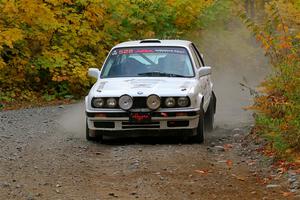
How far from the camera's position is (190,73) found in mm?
10555

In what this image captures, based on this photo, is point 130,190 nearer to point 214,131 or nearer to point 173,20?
point 214,131

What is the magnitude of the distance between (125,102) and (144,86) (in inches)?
19.4

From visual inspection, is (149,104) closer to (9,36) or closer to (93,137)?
(93,137)

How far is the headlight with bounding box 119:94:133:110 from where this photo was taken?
9367 millimetres

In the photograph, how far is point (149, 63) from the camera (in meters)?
10.7

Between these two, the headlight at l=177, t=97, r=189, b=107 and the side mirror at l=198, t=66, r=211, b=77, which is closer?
the headlight at l=177, t=97, r=189, b=107

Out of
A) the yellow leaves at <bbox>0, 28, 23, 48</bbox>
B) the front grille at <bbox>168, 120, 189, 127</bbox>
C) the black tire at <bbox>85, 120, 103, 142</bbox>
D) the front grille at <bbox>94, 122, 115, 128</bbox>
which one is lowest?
the black tire at <bbox>85, 120, 103, 142</bbox>

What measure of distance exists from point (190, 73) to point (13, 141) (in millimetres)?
3187

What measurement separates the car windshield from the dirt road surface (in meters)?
1.15

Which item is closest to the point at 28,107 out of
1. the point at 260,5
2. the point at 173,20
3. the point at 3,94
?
the point at 3,94

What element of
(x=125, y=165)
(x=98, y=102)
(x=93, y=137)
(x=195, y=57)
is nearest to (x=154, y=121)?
(x=98, y=102)

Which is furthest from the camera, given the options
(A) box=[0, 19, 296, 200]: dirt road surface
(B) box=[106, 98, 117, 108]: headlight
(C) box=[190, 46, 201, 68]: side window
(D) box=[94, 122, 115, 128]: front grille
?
(C) box=[190, 46, 201, 68]: side window

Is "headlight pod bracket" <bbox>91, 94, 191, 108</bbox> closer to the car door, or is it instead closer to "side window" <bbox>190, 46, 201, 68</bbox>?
the car door

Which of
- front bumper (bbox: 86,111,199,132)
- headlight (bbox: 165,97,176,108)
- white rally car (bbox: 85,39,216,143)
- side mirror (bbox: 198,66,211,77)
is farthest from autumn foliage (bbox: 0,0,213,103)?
headlight (bbox: 165,97,176,108)
